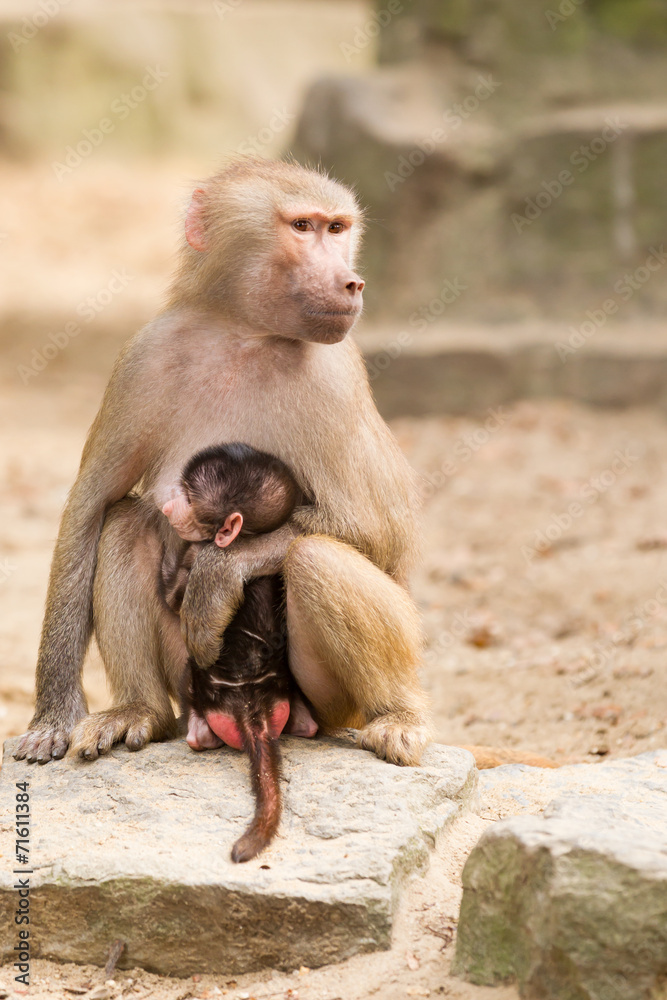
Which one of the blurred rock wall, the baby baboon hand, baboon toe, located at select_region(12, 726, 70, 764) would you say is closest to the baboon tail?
the baby baboon hand

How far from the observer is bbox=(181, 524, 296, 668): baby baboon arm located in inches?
125

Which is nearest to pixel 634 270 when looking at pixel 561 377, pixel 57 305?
pixel 561 377

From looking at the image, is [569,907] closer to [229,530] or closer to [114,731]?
[229,530]

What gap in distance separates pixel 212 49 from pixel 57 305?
9433mm

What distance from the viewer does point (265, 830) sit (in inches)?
110

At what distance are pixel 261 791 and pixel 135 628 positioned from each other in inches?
29.5

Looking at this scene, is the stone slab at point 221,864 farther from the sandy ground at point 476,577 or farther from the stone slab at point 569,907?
the stone slab at point 569,907

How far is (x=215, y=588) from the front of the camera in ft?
10.4

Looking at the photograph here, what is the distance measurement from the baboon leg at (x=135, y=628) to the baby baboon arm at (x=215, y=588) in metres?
0.25

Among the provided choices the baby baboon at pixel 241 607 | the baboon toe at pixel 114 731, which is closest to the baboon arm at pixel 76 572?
the baboon toe at pixel 114 731

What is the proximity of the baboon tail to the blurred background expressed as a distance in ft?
5.18

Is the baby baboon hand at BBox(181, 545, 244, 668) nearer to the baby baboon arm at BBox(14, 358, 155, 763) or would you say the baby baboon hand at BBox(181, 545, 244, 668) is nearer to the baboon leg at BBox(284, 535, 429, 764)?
the baboon leg at BBox(284, 535, 429, 764)

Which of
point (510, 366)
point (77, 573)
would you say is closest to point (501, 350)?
point (510, 366)

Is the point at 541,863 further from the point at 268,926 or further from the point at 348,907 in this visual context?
the point at 268,926
